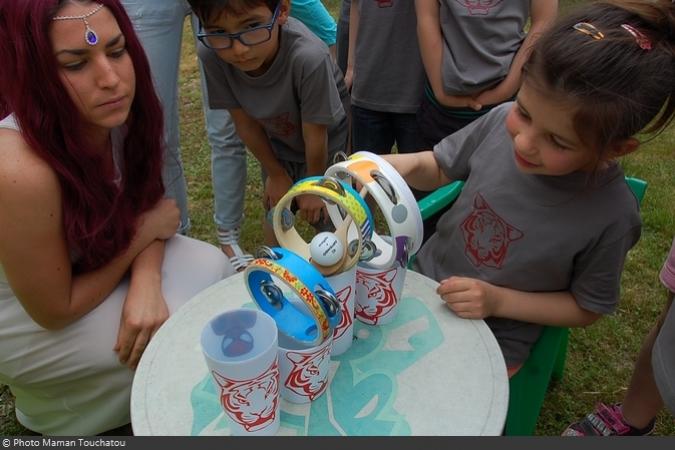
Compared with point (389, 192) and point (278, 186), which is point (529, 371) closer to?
point (389, 192)

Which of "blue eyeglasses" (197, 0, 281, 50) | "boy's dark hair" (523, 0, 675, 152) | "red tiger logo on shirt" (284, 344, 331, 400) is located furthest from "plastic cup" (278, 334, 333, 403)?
"blue eyeglasses" (197, 0, 281, 50)

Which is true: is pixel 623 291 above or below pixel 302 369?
below

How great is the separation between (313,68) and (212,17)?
30 cm

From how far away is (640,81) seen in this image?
0.90 meters

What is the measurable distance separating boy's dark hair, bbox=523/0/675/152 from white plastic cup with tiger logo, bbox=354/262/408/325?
1.26 ft

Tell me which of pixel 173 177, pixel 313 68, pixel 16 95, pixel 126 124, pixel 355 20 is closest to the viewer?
pixel 16 95

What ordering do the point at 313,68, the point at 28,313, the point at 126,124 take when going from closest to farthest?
the point at 28,313
the point at 126,124
the point at 313,68

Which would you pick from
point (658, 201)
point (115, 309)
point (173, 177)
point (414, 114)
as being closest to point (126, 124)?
point (115, 309)

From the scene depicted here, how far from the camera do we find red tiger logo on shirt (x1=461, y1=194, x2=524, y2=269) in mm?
1160

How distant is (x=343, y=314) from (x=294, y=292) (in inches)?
7.6

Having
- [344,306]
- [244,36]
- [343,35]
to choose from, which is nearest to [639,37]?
[344,306]

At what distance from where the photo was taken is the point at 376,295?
98cm

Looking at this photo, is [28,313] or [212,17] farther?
[212,17]

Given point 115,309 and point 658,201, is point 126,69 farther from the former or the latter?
point 658,201
